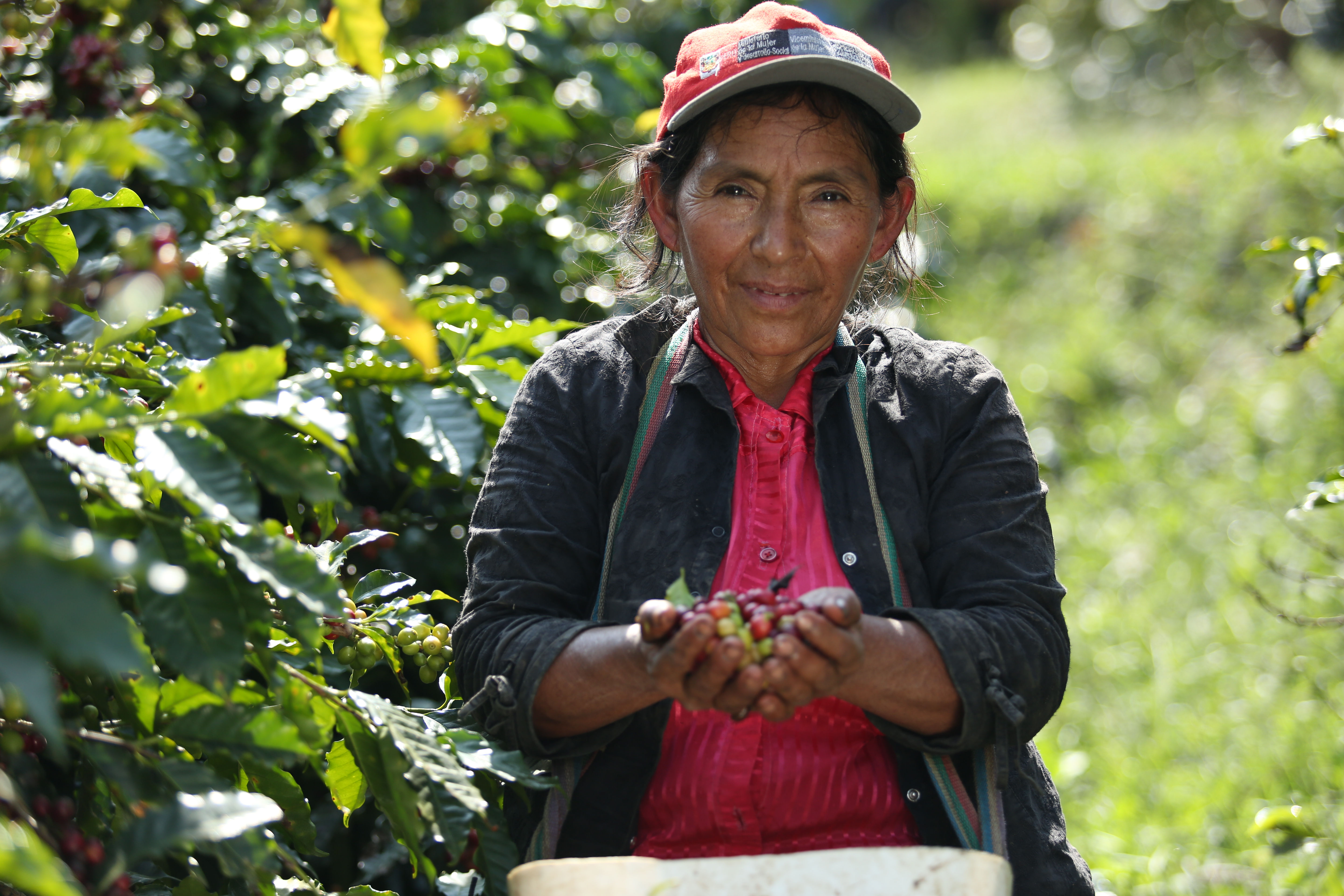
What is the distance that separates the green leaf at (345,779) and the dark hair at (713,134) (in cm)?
97

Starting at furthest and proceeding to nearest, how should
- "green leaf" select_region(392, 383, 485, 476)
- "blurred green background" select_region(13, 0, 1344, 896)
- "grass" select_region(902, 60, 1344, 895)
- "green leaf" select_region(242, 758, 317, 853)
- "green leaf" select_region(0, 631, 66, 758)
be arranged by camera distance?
"grass" select_region(902, 60, 1344, 895) → "blurred green background" select_region(13, 0, 1344, 896) → "green leaf" select_region(392, 383, 485, 476) → "green leaf" select_region(242, 758, 317, 853) → "green leaf" select_region(0, 631, 66, 758)

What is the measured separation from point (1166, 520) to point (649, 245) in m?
3.21

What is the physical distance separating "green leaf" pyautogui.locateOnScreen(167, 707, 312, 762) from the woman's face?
0.89 meters

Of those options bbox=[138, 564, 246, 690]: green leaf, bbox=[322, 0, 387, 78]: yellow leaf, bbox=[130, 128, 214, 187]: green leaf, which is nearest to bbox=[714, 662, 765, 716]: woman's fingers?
bbox=[138, 564, 246, 690]: green leaf

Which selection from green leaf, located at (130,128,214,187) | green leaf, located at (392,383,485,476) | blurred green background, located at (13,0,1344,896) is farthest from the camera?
blurred green background, located at (13,0,1344,896)

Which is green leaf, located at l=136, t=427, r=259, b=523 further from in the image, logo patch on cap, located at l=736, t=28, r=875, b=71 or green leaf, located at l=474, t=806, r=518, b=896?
logo patch on cap, located at l=736, t=28, r=875, b=71

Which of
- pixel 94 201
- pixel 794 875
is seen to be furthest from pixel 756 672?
pixel 94 201

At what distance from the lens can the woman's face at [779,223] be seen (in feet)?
5.73

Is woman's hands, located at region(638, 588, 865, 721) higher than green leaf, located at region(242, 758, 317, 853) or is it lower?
higher

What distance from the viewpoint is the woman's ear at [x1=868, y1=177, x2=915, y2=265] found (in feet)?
6.33

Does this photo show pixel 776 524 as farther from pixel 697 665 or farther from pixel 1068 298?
pixel 1068 298

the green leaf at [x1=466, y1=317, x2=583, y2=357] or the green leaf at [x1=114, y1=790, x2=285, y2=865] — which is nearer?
the green leaf at [x1=114, y1=790, x2=285, y2=865]

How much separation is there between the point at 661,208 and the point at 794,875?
3.56ft

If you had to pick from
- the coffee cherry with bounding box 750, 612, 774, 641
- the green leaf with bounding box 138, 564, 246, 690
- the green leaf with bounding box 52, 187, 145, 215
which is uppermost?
the green leaf with bounding box 52, 187, 145, 215
